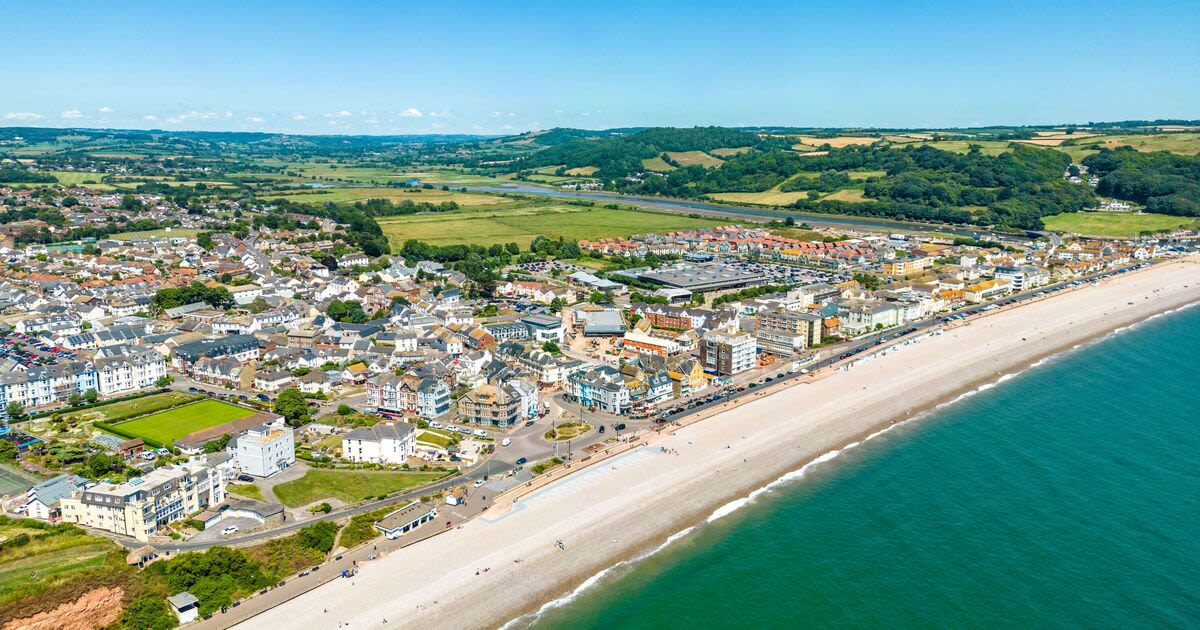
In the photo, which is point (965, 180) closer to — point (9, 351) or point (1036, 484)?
point (1036, 484)

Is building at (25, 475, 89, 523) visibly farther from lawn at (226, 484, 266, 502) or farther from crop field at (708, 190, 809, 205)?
crop field at (708, 190, 809, 205)

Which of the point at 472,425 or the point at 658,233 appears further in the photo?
the point at 658,233

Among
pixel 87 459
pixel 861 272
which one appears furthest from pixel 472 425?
pixel 861 272

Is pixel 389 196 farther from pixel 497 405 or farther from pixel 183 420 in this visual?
pixel 497 405

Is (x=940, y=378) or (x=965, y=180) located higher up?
(x=965, y=180)

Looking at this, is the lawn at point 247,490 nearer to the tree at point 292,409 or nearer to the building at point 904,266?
the tree at point 292,409

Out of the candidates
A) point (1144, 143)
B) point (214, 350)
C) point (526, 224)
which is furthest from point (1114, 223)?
point (214, 350)
